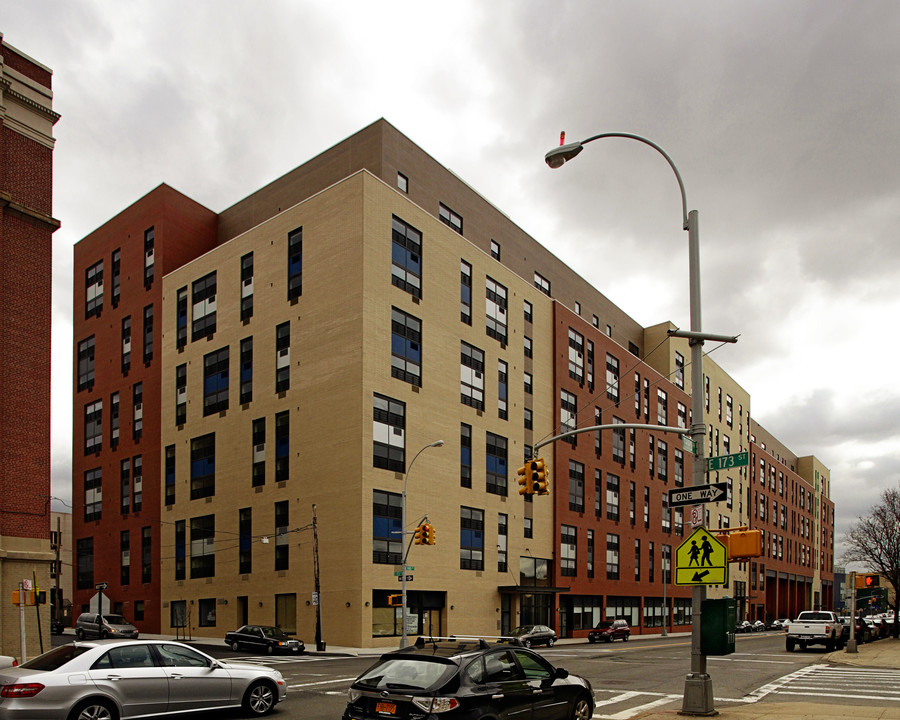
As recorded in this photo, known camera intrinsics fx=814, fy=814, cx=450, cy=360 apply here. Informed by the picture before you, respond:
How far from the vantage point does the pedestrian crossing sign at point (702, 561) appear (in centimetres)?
1416

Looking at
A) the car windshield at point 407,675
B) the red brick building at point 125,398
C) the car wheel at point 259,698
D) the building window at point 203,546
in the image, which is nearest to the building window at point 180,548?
the building window at point 203,546

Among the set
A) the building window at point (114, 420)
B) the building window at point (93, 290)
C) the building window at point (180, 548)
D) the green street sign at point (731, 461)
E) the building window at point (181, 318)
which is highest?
the building window at point (93, 290)

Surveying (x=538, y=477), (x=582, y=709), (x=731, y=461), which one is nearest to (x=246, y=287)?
(x=538, y=477)

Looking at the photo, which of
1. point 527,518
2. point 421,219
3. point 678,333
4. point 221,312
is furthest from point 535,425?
point 678,333

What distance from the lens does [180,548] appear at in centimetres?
5459

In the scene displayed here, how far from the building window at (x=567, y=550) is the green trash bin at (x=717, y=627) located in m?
47.6

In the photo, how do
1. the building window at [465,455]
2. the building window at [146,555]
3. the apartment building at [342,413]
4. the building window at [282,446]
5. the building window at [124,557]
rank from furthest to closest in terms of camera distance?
the building window at [124,557] → the building window at [146,555] → the building window at [465,455] → the building window at [282,446] → the apartment building at [342,413]

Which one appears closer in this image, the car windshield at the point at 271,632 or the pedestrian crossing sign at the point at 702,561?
the pedestrian crossing sign at the point at 702,561

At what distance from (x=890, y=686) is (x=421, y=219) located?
119ft

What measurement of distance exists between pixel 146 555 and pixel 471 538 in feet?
77.1

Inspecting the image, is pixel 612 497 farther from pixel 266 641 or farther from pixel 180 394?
pixel 266 641

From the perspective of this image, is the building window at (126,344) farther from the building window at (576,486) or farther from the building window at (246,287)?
the building window at (576,486)

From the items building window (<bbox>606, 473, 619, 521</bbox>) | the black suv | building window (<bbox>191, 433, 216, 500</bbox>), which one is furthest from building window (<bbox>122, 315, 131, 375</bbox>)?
the black suv

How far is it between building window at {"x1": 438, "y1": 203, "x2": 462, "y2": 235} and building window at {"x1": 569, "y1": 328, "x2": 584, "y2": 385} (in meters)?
15.7
